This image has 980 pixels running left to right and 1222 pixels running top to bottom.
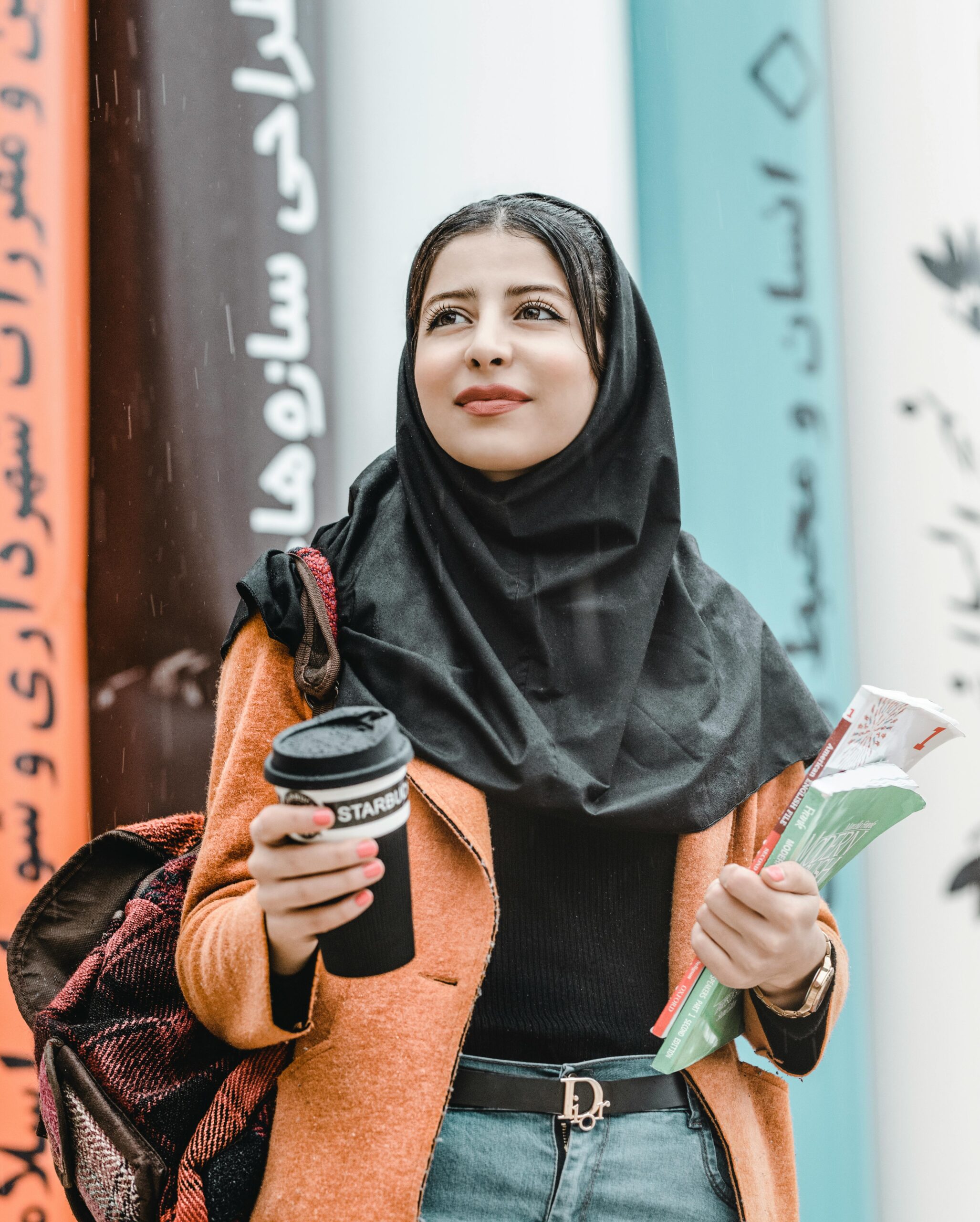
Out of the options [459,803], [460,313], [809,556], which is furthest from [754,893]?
[809,556]

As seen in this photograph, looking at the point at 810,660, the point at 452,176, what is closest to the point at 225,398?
the point at 452,176

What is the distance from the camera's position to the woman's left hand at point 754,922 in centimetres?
90

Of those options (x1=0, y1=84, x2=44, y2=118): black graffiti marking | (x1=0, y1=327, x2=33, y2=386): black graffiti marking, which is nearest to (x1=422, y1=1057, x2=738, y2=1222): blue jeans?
(x1=0, y1=327, x2=33, y2=386): black graffiti marking

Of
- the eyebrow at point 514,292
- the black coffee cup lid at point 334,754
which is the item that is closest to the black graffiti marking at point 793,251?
the eyebrow at point 514,292

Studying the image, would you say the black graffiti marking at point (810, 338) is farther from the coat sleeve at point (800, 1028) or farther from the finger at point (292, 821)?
the finger at point (292, 821)

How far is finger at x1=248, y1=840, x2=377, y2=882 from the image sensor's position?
2.49 feet

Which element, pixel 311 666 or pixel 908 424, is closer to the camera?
pixel 311 666

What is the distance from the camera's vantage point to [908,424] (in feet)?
5.85

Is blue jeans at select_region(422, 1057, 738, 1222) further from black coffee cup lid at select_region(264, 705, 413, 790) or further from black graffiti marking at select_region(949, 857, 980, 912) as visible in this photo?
black graffiti marking at select_region(949, 857, 980, 912)

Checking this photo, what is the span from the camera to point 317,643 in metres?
1.02

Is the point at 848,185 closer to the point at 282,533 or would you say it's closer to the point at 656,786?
the point at 282,533

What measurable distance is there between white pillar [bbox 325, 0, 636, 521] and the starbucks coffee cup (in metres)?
0.95

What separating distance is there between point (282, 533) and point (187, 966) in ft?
2.53

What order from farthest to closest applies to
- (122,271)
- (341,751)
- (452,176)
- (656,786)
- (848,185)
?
(848,185)
(452,176)
(122,271)
(656,786)
(341,751)
